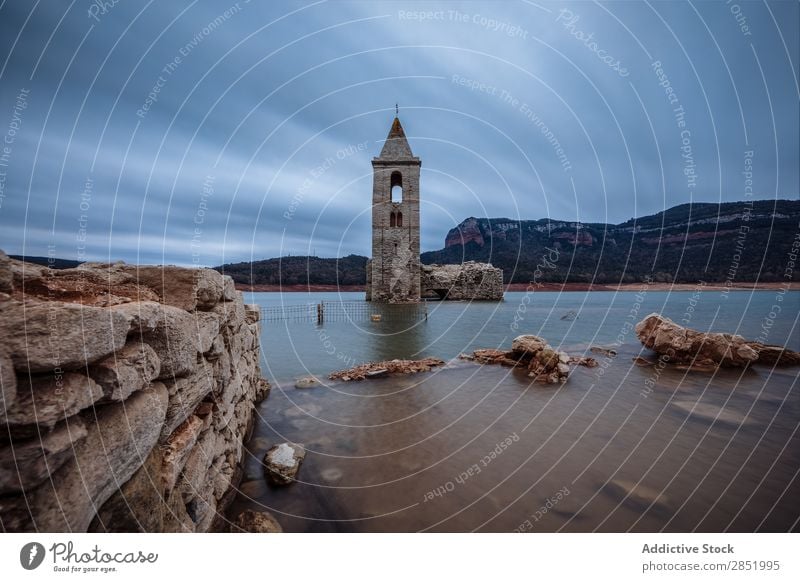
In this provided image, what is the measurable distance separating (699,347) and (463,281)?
32768mm

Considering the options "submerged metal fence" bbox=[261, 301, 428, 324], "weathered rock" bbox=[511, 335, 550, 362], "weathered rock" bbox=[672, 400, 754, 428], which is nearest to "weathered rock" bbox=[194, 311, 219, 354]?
"weathered rock" bbox=[672, 400, 754, 428]

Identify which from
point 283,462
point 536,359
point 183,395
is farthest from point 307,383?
point 536,359

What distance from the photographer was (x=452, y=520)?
3.38 m

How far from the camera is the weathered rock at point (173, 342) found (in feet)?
7.95

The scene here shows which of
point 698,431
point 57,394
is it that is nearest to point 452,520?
point 57,394

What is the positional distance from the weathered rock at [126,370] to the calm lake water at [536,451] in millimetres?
2306

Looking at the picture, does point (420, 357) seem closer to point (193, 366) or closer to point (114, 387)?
point (193, 366)

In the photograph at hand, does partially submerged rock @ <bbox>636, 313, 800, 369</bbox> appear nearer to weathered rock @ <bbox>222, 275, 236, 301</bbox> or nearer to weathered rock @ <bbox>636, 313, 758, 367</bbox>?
weathered rock @ <bbox>636, 313, 758, 367</bbox>

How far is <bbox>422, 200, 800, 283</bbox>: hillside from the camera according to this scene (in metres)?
60.1

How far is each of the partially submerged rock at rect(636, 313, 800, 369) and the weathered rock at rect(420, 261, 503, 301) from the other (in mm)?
31526

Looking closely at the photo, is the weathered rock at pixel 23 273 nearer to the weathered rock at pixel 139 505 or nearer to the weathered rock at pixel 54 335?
the weathered rock at pixel 54 335

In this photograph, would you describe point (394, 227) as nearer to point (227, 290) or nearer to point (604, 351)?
point (604, 351)

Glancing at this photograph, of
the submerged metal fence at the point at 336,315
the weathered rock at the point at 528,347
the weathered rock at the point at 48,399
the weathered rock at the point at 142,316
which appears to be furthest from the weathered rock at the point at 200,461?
the submerged metal fence at the point at 336,315
